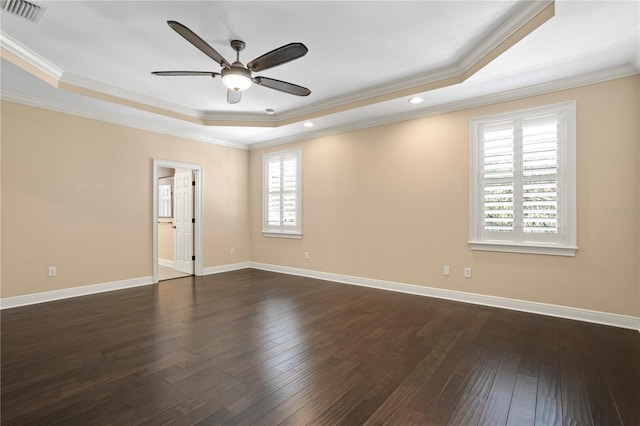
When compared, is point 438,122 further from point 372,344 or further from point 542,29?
point 372,344

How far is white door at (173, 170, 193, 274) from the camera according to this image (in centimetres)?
627

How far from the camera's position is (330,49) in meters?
3.28

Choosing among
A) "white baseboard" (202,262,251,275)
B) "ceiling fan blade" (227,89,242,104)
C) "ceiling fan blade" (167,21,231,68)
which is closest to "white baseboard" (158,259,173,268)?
"white baseboard" (202,262,251,275)

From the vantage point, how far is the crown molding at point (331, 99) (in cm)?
273

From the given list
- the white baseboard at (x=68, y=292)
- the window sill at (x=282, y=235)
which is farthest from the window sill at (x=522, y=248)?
the white baseboard at (x=68, y=292)

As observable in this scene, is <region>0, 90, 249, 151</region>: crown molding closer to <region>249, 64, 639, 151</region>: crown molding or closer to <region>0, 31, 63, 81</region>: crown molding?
<region>0, 31, 63, 81</region>: crown molding

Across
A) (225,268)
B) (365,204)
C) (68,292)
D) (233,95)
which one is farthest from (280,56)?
(225,268)

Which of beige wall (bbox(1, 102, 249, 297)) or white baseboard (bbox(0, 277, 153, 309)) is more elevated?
beige wall (bbox(1, 102, 249, 297))

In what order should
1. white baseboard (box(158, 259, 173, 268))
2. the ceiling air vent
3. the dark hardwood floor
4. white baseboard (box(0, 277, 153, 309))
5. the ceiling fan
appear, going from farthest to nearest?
white baseboard (box(158, 259, 173, 268)) < white baseboard (box(0, 277, 153, 309)) < the ceiling air vent < the ceiling fan < the dark hardwood floor

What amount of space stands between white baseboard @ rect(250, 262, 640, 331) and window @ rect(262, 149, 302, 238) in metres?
1.11

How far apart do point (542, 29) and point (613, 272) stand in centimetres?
268

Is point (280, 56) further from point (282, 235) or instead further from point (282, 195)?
point (282, 235)

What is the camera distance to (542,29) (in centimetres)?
260

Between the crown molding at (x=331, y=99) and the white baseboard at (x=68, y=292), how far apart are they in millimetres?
2783
